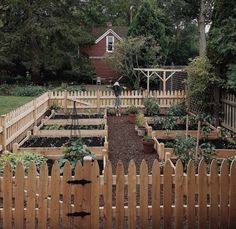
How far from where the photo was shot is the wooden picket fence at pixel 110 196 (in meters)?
5.41

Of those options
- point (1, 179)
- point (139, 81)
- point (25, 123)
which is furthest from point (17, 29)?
point (1, 179)

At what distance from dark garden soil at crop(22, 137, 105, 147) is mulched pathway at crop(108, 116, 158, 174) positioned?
1.57 feet

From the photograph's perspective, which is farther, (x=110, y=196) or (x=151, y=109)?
(x=151, y=109)

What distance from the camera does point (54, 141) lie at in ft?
40.9

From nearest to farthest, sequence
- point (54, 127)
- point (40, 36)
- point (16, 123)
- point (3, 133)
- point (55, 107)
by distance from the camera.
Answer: point (3, 133), point (16, 123), point (54, 127), point (55, 107), point (40, 36)

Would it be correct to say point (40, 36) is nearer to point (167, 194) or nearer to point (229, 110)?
point (229, 110)

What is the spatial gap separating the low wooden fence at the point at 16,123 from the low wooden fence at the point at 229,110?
6.87m

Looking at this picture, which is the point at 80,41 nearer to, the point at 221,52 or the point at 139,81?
the point at 139,81

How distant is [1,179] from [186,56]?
40368 mm

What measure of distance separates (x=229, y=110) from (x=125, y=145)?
3994 millimetres

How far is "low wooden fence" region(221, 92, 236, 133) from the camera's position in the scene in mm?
13781

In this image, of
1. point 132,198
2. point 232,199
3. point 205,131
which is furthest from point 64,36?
point 232,199

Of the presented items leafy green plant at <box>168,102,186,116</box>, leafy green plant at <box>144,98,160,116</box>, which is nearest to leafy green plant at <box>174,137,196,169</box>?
leafy green plant at <box>168,102,186,116</box>

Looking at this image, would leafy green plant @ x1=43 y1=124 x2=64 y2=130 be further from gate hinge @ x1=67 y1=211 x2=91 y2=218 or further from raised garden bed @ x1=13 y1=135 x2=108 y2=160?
gate hinge @ x1=67 y1=211 x2=91 y2=218
